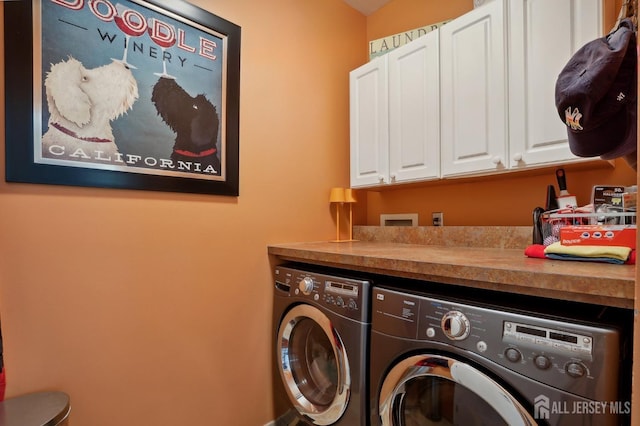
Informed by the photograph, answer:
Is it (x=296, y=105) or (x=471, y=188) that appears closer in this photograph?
(x=471, y=188)

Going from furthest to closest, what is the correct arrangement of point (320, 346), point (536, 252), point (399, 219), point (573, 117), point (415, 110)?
point (399, 219) → point (415, 110) → point (320, 346) → point (536, 252) → point (573, 117)

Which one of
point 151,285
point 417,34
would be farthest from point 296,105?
point 151,285

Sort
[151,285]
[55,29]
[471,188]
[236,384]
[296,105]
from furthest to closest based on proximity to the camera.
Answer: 1. [296,105]
2. [471,188]
3. [236,384]
4. [151,285]
5. [55,29]

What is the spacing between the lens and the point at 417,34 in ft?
6.20

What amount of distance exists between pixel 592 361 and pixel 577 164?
910mm

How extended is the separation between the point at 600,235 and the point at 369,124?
4.32 ft

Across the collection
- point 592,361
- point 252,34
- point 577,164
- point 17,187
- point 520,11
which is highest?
point 252,34

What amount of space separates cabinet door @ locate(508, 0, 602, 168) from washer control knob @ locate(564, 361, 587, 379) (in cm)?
86

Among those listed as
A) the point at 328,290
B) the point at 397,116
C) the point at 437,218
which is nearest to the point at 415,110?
the point at 397,116

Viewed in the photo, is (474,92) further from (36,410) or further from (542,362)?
(36,410)

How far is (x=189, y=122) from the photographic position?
147 centimetres

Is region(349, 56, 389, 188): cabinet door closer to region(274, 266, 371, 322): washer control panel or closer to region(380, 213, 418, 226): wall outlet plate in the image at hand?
region(380, 213, 418, 226): wall outlet plate

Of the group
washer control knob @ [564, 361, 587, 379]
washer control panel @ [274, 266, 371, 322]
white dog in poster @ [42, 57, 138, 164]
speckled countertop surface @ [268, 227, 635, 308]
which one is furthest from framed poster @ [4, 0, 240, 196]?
washer control knob @ [564, 361, 587, 379]

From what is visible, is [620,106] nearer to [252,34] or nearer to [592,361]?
[592,361]
